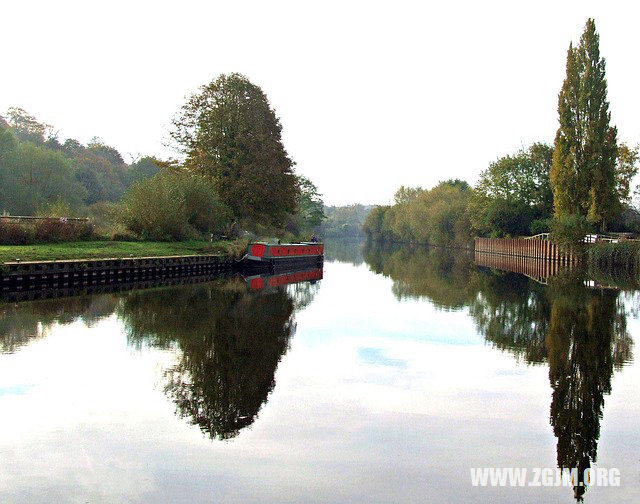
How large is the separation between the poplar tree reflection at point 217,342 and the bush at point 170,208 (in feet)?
36.4

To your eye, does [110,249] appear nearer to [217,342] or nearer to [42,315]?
[42,315]

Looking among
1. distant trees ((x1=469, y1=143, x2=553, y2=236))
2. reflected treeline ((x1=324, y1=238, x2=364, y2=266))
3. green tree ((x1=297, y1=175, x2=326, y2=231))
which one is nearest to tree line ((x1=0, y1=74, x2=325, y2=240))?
reflected treeline ((x1=324, y1=238, x2=364, y2=266))

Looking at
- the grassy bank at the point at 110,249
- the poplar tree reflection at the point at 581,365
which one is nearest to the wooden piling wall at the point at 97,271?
the grassy bank at the point at 110,249

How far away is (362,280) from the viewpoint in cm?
3344

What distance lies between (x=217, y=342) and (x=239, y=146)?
1124 inches

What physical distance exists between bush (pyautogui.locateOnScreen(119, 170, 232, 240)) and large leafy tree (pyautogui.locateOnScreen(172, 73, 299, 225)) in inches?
101

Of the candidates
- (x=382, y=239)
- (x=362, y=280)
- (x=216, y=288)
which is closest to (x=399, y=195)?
(x=382, y=239)

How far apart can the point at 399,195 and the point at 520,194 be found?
221 feet

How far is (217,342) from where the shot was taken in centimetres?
1359

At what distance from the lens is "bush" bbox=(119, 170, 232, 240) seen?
3431 centimetres

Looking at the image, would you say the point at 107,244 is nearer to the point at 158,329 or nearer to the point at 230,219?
the point at 230,219

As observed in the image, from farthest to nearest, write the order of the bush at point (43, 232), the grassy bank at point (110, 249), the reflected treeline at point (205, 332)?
the bush at point (43, 232)
the grassy bank at point (110, 249)
the reflected treeline at point (205, 332)

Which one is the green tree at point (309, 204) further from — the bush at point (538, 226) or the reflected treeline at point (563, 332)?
the reflected treeline at point (563, 332)

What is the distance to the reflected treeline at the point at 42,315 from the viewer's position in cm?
1350
